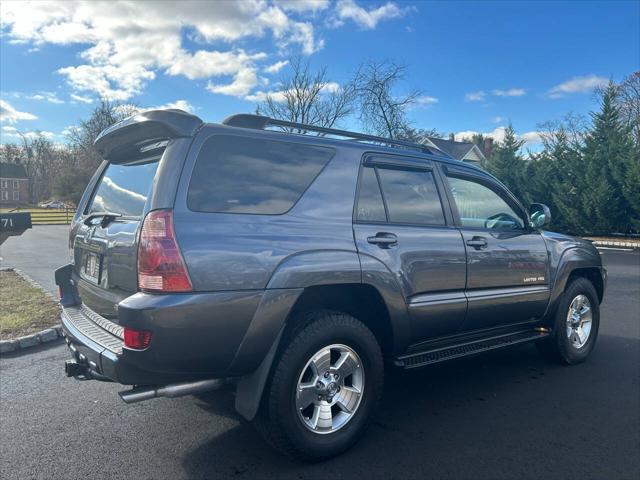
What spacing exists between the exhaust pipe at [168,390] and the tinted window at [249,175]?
97cm

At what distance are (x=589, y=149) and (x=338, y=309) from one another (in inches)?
846

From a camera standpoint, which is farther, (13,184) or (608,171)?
(13,184)

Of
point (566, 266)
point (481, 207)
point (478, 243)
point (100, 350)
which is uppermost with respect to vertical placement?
point (481, 207)

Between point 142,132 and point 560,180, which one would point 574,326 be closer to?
point 142,132

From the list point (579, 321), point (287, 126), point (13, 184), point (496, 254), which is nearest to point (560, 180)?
point (579, 321)

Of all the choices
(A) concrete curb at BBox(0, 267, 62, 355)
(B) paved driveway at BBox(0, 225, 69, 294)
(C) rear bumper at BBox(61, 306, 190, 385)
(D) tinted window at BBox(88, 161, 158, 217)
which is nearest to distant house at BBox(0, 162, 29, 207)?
(B) paved driveway at BBox(0, 225, 69, 294)

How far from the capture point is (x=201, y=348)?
98.3 inches

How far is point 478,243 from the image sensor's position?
3809 millimetres

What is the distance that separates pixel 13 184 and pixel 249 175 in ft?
321

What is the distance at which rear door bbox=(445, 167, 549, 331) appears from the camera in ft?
12.5

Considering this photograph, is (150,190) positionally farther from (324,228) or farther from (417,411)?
(417,411)

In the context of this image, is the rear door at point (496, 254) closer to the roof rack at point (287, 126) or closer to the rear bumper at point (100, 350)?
the roof rack at point (287, 126)

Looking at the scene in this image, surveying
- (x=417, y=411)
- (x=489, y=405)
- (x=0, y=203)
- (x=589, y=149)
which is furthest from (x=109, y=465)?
(x=0, y=203)

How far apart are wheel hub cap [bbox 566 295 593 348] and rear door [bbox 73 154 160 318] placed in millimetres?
4136
